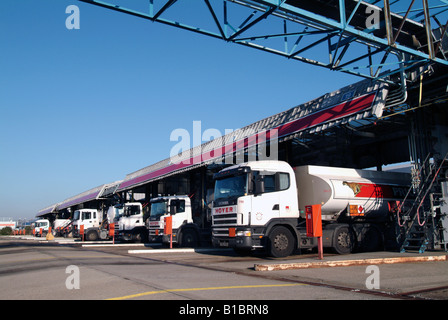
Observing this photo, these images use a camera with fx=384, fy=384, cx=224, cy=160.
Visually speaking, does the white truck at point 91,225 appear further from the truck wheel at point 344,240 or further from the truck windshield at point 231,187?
the truck wheel at point 344,240

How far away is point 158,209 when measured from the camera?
19.1m

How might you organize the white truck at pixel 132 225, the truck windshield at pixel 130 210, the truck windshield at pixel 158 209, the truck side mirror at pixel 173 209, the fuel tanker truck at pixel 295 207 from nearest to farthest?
the fuel tanker truck at pixel 295 207
the truck side mirror at pixel 173 209
the truck windshield at pixel 158 209
the white truck at pixel 132 225
the truck windshield at pixel 130 210

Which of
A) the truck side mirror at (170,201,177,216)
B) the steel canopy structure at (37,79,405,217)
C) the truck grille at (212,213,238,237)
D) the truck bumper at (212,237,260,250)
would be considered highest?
the steel canopy structure at (37,79,405,217)

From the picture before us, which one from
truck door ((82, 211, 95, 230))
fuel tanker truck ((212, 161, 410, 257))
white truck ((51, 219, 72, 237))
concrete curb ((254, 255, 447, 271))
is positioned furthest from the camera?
white truck ((51, 219, 72, 237))

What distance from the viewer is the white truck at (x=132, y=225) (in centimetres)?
2339

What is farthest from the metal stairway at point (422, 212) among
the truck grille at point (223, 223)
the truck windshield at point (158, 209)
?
the truck windshield at point (158, 209)

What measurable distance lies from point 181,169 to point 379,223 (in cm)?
1235

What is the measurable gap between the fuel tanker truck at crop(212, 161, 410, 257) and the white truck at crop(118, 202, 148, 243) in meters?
11.6

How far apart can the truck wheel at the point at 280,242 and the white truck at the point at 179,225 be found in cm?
694

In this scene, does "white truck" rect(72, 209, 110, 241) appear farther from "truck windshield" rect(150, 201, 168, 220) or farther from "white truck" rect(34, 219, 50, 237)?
"white truck" rect(34, 219, 50, 237)

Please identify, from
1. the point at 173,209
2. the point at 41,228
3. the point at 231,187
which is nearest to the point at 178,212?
the point at 173,209

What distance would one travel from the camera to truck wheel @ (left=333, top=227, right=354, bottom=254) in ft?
43.9

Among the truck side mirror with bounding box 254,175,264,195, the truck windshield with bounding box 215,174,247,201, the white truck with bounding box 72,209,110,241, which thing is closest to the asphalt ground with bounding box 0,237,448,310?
the truck side mirror with bounding box 254,175,264,195
